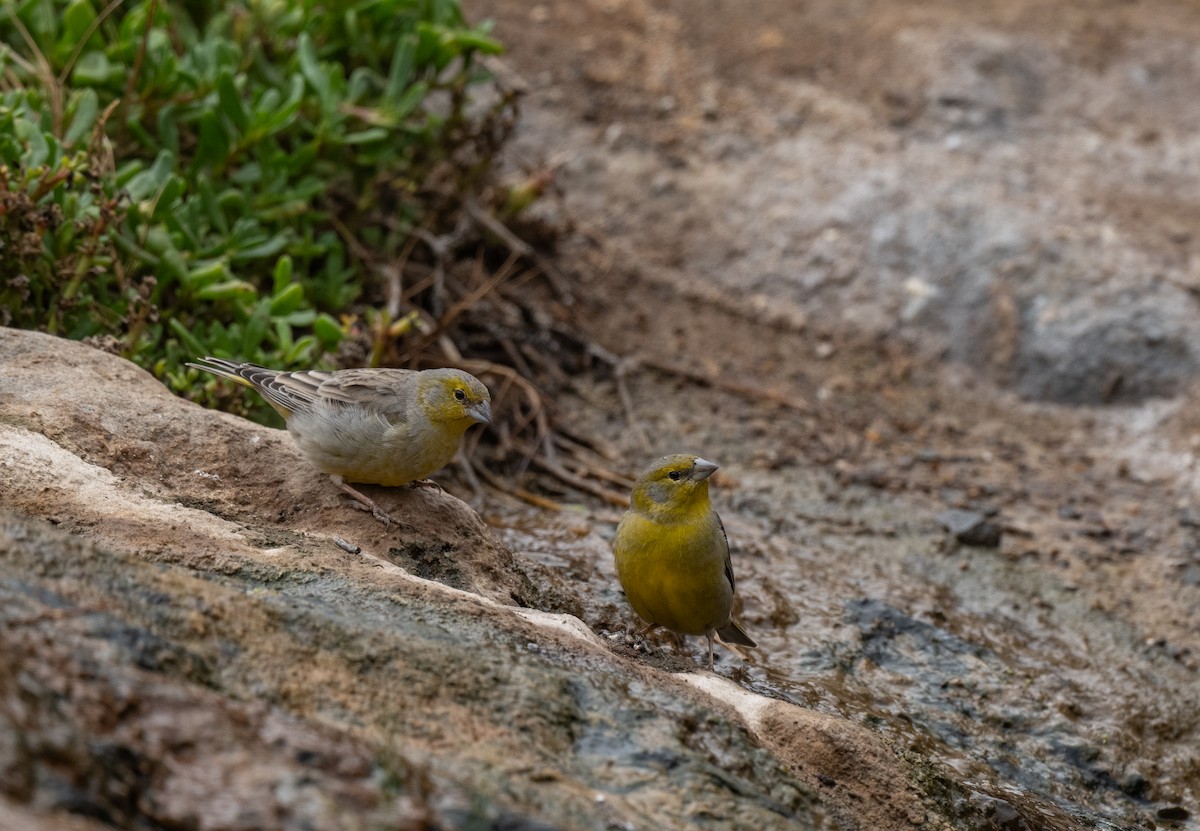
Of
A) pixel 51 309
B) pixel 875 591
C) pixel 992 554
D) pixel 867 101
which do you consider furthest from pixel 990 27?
Result: pixel 51 309

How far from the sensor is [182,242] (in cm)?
649

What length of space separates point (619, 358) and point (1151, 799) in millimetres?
4756

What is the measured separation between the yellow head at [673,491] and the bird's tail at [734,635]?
1.96 feet

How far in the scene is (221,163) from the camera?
23.2 ft

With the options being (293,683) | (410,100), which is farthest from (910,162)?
(293,683)

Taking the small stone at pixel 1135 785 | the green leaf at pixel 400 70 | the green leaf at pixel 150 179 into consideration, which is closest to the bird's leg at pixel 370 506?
the green leaf at pixel 150 179

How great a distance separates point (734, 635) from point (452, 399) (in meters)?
1.70

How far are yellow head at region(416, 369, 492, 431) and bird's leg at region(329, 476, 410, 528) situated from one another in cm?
40

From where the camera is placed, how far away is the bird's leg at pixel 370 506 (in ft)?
15.5

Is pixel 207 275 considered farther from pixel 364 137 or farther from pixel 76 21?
pixel 76 21

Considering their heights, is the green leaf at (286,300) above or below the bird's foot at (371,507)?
above

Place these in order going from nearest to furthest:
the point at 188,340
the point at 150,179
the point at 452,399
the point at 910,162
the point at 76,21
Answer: the point at 452,399
the point at 188,340
the point at 150,179
the point at 76,21
the point at 910,162

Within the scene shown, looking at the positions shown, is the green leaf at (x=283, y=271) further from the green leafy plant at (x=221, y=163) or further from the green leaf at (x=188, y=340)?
the green leaf at (x=188, y=340)

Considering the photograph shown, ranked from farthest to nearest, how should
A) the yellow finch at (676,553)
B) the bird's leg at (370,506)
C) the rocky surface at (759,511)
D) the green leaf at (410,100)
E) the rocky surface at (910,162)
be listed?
the rocky surface at (910,162) → the green leaf at (410,100) → the yellow finch at (676,553) → the bird's leg at (370,506) → the rocky surface at (759,511)
